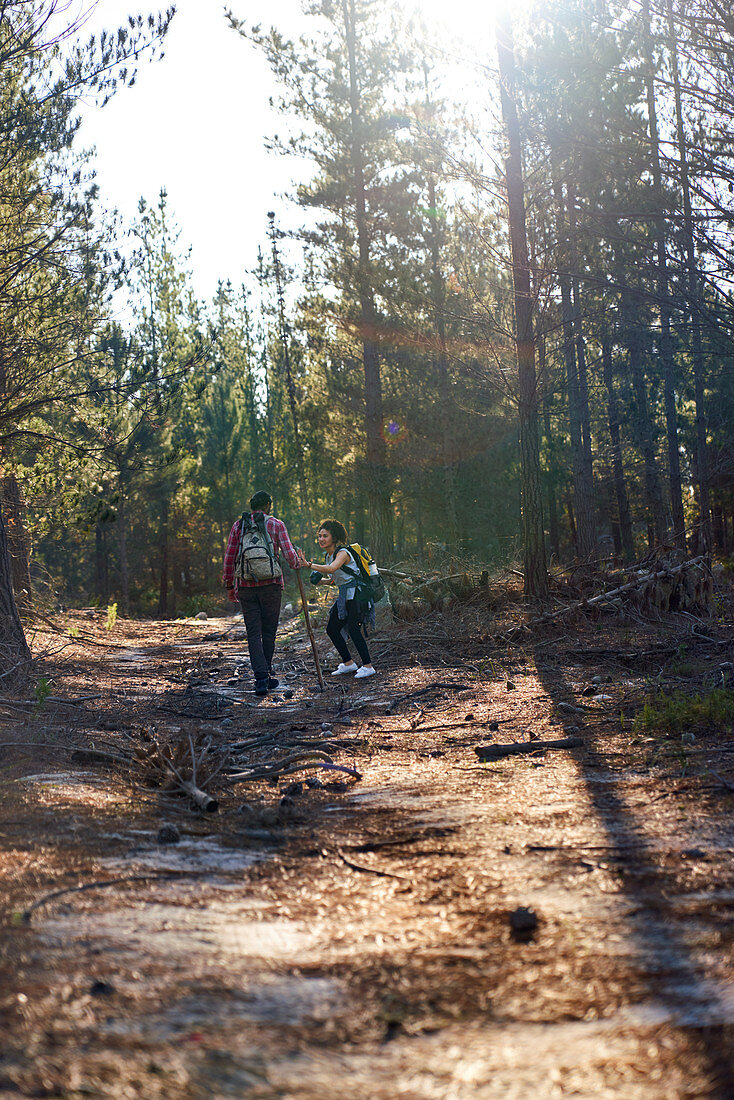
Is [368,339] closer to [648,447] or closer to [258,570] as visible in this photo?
[648,447]

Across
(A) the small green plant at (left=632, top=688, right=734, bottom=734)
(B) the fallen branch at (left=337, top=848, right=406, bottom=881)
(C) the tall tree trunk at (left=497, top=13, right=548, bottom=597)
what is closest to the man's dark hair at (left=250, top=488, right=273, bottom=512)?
(C) the tall tree trunk at (left=497, top=13, right=548, bottom=597)

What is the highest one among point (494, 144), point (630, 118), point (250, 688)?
point (494, 144)

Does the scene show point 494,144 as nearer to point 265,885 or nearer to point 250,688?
point 250,688

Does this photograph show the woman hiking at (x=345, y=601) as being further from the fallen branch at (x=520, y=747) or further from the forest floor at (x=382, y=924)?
the fallen branch at (x=520, y=747)

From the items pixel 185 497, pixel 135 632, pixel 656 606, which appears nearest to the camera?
pixel 656 606

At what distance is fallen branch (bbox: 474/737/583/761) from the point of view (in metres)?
5.10

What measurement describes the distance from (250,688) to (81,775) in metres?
4.31

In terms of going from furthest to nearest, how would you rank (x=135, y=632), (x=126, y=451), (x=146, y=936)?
(x=135, y=632) → (x=126, y=451) → (x=146, y=936)

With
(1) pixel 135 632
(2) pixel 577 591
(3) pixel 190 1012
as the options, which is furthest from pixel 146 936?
(1) pixel 135 632

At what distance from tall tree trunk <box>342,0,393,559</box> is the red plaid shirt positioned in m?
10.8

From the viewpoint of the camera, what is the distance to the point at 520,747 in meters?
5.21

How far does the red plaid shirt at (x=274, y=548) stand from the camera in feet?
29.2

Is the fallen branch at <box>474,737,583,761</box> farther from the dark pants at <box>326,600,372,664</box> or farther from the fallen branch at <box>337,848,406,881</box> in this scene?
the dark pants at <box>326,600,372,664</box>

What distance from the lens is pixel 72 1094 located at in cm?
158
